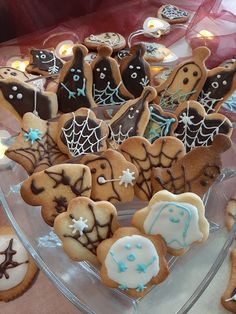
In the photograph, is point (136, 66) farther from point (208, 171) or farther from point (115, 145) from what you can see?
point (208, 171)

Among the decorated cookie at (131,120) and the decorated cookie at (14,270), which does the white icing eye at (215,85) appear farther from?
the decorated cookie at (14,270)

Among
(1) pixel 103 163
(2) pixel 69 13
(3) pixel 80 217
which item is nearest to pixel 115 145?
(1) pixel 103 163

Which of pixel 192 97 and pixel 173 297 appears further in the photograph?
pixel 192 97

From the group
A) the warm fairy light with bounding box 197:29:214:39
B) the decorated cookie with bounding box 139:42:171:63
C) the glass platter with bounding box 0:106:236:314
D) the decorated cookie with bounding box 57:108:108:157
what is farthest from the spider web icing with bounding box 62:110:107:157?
the warm fairy light with bounding box 197:29:214:39

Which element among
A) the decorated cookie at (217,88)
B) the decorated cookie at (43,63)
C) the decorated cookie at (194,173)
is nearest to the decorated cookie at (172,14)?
the decorated cookie at (43,63)

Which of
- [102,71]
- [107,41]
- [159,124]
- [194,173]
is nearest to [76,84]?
[102,71]
